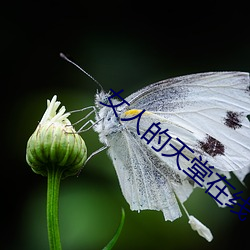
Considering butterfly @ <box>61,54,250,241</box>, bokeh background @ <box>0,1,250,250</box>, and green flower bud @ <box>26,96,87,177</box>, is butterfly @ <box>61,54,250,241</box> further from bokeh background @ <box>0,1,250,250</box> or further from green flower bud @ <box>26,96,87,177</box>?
bokeh background @ <box>0,1,250,250</box>

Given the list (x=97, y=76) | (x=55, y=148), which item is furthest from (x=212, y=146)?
(x=97, y=76)

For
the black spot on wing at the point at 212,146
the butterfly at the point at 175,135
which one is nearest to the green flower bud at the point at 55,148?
the butterfly at the point at 175,135

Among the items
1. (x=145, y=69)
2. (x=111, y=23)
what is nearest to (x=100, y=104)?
(x=145, y=69)

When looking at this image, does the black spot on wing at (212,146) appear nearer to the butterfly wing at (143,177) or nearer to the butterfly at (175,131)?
the butterfly at (175,131)

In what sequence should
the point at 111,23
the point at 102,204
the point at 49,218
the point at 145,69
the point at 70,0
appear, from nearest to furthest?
the point at 49,218 → the point at 102,204 → the point at 145,69 → the point at 111,23 → the point at 70,0

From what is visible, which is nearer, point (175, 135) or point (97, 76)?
point (175, 135)

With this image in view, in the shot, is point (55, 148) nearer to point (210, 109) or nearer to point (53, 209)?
point (53, 209)

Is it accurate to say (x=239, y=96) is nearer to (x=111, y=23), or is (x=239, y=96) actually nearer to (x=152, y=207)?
(x=152, y=207)
